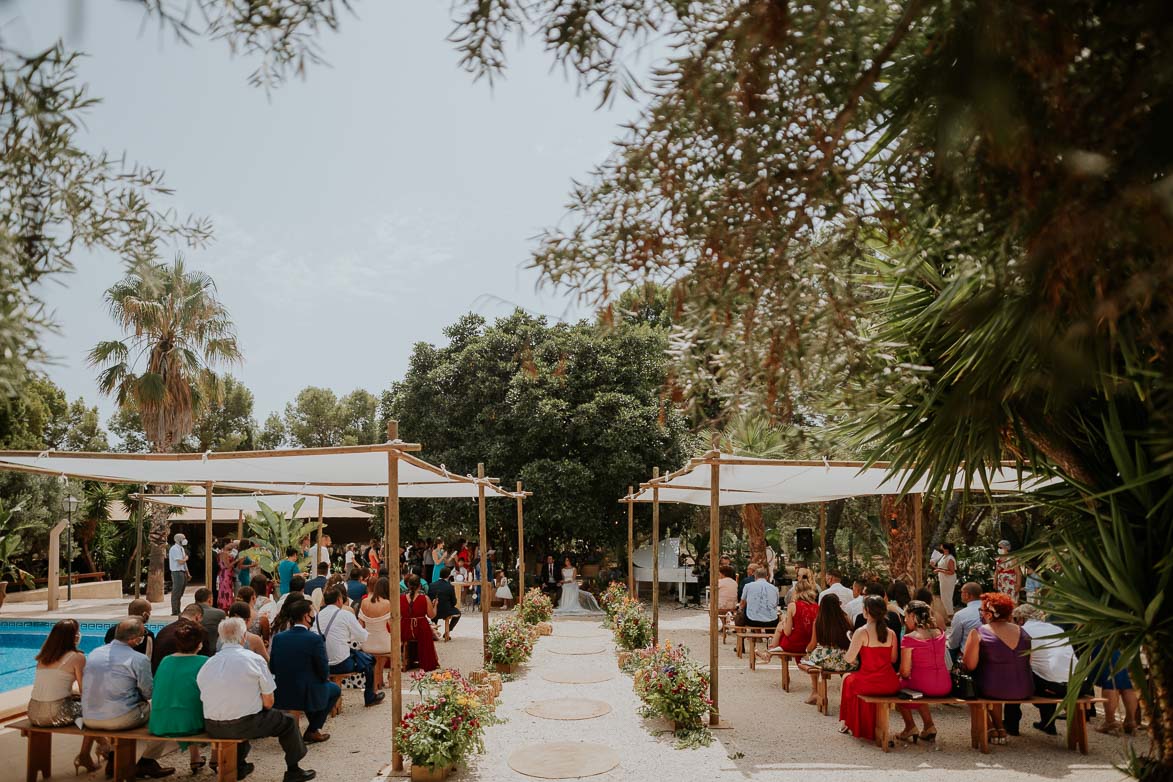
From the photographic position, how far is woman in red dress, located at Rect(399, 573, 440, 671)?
9227 mm

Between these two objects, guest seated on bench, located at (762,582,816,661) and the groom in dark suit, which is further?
the groom in dark suit

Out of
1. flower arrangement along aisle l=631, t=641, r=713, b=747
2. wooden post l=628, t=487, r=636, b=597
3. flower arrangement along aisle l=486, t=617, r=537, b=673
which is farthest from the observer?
wooden post l=628, t=487, r=636, b=597

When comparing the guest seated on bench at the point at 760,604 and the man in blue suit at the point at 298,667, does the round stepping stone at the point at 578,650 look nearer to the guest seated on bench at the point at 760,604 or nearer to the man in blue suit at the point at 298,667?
the guest seated on bench at the point at 760,604

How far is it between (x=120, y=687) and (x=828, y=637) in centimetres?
626

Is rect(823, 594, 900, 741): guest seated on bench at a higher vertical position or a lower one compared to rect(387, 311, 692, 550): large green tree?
lower

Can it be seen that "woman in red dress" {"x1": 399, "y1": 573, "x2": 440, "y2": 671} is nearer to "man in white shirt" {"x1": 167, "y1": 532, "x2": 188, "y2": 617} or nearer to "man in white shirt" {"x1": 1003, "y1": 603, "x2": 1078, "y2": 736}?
"man in white shirt" {"x1": 1003, "y1": 603, "x2": 1078, "y2": 736}

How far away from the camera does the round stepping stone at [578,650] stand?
11320 millimetres

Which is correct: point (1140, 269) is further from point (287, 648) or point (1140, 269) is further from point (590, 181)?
point (287, 648)

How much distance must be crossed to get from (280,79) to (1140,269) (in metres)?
2.30

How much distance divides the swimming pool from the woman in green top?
22.6ft

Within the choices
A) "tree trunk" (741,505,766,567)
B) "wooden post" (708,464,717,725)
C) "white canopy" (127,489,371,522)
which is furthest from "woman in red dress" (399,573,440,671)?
"tree trunk" (741,505,766,567)

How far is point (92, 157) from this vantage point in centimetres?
233

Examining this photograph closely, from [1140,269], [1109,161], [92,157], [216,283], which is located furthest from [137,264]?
[216,283]

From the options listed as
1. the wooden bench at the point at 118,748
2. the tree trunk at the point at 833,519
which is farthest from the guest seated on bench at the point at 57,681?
the tree trunk at the point at 833,519
